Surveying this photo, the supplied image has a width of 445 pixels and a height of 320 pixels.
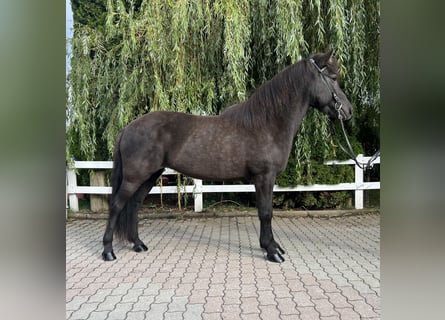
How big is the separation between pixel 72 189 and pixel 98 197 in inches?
16.4

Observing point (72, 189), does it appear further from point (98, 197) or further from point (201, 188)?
point (201, 188)

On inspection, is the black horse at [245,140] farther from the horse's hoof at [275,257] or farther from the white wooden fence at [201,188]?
the white wooden fence at [201,188]

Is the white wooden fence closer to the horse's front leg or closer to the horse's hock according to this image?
the horse's hock

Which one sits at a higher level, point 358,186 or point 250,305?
point 358,186

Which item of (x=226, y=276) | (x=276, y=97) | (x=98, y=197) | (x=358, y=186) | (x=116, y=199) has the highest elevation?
(x=276, y=97)

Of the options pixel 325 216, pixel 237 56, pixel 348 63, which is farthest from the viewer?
pixel 325 216

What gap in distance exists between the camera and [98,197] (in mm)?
5352

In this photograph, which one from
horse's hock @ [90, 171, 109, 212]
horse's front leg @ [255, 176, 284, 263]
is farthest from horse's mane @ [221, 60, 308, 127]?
horse's hock @ [90, 171, 109, 212]

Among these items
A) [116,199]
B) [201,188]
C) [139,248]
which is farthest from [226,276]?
[201,188]

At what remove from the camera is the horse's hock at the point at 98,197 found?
522 cm
